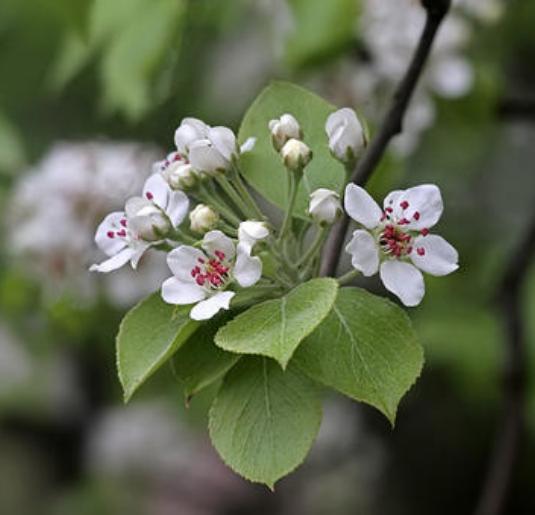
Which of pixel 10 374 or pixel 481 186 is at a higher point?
pixel 481 186

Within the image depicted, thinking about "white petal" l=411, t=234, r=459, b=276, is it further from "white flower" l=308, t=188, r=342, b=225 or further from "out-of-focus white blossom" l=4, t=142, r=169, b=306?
"out-of-focus white blossom" l=4, t=142, r=169, b=306

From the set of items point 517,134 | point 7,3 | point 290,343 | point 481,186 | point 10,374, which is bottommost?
point 10,374

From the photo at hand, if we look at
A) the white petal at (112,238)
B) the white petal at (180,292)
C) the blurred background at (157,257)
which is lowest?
the blurred background at (157,257)

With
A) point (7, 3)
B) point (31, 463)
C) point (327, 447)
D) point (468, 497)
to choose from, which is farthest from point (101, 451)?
point (7, 3)

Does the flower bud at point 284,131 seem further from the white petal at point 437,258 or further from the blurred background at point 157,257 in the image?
the blurred background at point 157,257

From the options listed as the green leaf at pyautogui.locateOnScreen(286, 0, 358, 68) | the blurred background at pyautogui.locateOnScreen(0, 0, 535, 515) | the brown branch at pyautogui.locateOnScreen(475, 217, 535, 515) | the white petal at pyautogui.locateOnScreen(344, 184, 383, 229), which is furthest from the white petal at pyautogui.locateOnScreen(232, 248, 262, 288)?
the brown branch at pyautogui.locateOnScreen(475, 217, 535, 515)

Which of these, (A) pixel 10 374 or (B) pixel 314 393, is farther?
(A) pixel 10 374

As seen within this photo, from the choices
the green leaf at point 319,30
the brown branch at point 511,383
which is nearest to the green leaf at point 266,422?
the green leaf at point 319,30

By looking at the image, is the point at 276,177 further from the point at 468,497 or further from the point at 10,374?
the point at 10,374
